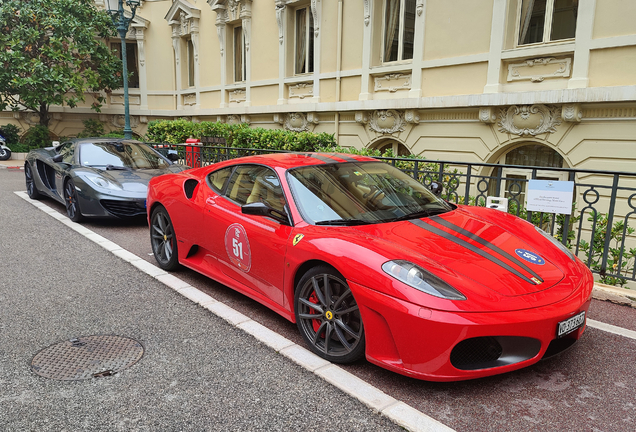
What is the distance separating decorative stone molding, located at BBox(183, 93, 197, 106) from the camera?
2084 centimetres

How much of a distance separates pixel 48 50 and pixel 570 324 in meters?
21.4

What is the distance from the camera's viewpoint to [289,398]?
293 centimetres

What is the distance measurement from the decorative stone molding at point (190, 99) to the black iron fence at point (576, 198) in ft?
25.3

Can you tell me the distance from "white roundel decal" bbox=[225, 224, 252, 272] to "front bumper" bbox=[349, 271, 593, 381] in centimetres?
148

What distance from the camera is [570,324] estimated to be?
9.89ft

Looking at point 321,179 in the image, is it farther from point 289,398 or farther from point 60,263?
point 60,263

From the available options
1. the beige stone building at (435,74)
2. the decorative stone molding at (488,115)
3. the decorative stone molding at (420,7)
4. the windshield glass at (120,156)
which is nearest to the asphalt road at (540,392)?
the windshield glass at (120,156)

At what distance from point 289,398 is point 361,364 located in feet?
2.13

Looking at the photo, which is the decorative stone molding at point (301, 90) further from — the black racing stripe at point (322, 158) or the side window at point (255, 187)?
the side window at point (255, 187)

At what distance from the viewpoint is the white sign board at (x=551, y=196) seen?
17.4ft

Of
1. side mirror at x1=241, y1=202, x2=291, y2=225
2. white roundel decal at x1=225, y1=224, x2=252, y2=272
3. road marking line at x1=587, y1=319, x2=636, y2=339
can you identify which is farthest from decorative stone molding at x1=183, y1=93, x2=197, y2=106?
road marking line at x1=587, y1=319, x2=636, y2=339

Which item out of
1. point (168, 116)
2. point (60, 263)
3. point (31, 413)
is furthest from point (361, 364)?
point (168, 116)

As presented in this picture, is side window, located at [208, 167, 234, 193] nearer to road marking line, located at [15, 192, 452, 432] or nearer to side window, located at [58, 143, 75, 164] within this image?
road marking line, located at [15, 192, 452, 432]

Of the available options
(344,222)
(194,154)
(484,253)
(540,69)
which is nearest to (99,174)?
(194,154)
